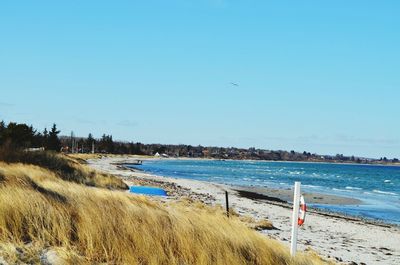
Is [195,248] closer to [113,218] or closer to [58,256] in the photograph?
[113,218]

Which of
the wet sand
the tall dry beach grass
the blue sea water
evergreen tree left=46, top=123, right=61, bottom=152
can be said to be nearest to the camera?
the tall dry beach grass

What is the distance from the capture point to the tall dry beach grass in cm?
530

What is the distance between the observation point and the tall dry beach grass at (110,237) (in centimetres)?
530

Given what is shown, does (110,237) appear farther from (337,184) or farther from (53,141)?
(53,141)

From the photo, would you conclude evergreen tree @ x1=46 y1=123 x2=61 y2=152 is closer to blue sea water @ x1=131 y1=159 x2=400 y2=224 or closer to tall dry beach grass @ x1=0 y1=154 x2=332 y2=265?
blue sea water @ x1=131 y1=159 x2=400 y2=224

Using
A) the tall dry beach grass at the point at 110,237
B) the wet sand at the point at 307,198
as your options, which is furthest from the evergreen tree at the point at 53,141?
the tall dry beach grass at the point at 110,237

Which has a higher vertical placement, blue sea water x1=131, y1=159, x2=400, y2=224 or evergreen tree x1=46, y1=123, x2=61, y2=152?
evergreen tree x1=46, y1=123, x2=61, y2=152

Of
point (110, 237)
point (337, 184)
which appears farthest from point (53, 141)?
point (110, 237)

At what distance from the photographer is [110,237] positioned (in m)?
5.79

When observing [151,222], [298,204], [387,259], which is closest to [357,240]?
[387,259]

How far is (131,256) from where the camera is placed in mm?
5363

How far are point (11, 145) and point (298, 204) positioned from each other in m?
20.7

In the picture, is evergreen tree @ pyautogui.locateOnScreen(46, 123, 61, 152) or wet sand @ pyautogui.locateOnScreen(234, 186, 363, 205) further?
evergreen tree @ pyautogui.locateOnScreen(46, 123, 61, 152)

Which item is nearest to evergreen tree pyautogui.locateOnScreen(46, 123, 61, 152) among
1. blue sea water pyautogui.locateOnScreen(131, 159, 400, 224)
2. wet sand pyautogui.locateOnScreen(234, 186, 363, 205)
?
blue sea water pyautogui.locateOnScreen(131, 159, 400, 224)
